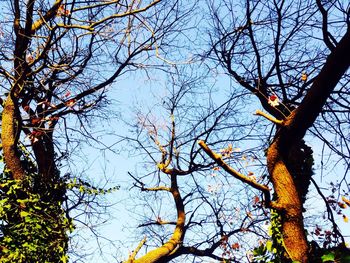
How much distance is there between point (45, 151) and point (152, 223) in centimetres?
335

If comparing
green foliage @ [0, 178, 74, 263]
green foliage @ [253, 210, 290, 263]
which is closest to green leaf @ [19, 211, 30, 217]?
green foliage @ [0, 178, 74, 263]

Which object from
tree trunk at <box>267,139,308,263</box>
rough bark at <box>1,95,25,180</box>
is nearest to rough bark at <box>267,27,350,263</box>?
tree trunk at <box>267,139,308,263</box>

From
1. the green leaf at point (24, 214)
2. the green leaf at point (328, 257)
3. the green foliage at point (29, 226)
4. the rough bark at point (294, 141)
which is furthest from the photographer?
the green leaf at point (24, 214)

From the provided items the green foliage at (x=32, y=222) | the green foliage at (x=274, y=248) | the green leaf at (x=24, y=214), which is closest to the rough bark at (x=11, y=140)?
the green foliage at (x=32, y=222)

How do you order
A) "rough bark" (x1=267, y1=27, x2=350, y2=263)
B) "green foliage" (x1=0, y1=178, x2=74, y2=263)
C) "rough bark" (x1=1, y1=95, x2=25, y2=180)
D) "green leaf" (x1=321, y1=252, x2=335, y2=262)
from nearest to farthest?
1. "green leaf" (x1=321, y1=252, x2=335, y2=262)
2. "rough bark" (x1=267, y1=27, x2=350, y2=263)
3. "green foliage" (x1=0, y1=178, x2=74, y2=263)
4. "rough bark" (x1=1, y1=95, x2=25, y2=180)

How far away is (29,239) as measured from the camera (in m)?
5.84

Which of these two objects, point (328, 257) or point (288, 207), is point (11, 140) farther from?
point (328, 257)

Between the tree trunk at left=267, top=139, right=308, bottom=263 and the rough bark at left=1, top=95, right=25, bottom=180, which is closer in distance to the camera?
the tree trunk at left=267, top=139, right=308, bottom=263

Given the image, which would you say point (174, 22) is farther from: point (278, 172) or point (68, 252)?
point (68, 252)

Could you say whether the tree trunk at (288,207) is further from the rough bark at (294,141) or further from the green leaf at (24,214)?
the green leaf at (24,214)

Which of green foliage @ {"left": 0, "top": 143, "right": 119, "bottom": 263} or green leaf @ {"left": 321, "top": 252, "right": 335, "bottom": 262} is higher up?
green foliage @ {"left": 0, "top": 143, "right": 119, "bottom": 263}

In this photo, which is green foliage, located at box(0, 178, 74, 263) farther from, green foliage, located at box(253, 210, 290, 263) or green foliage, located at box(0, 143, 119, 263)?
green foliage, located at box(253, 210, 290, 263)

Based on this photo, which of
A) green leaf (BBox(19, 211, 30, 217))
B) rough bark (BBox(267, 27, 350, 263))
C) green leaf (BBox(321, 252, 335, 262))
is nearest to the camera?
green leaf (BBox(321, 252, 335, 262))

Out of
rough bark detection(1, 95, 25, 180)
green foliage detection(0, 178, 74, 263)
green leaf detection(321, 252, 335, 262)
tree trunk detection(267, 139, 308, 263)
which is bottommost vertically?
green leaf detection(321, 252, 335, 262)
